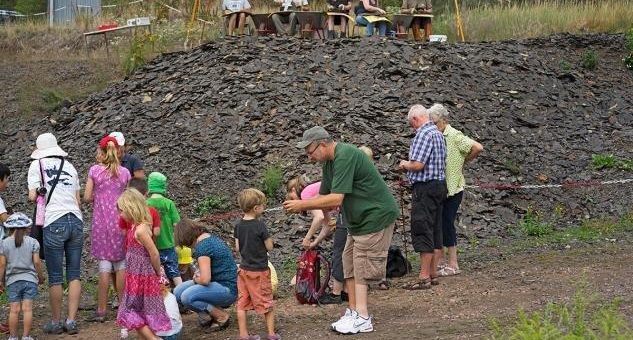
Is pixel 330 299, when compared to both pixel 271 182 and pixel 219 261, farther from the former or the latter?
pixel 271 182

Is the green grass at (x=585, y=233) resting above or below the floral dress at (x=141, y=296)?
below

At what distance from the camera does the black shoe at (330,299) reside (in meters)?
10.3

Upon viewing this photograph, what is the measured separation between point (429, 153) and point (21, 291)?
157 inches

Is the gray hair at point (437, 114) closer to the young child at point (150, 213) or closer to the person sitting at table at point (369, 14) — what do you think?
the young child at point (150, 213)

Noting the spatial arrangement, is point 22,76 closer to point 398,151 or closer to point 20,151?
point 20,151

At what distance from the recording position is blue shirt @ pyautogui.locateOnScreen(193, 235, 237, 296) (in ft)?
30.2

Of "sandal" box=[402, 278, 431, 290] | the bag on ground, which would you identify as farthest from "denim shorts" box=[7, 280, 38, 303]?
the bag on ground

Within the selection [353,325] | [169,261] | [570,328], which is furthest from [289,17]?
[570,328]

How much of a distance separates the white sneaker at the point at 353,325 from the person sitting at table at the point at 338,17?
11.3 m

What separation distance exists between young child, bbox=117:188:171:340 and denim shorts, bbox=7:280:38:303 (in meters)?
1.10

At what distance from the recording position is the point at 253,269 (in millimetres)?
8891

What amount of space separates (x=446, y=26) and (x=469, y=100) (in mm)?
6879

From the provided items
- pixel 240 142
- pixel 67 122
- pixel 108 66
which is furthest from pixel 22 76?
pixel 240 142

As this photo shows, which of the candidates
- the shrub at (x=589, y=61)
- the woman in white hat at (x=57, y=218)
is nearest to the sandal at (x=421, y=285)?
the woman in white hat at (x=57, y=218)
